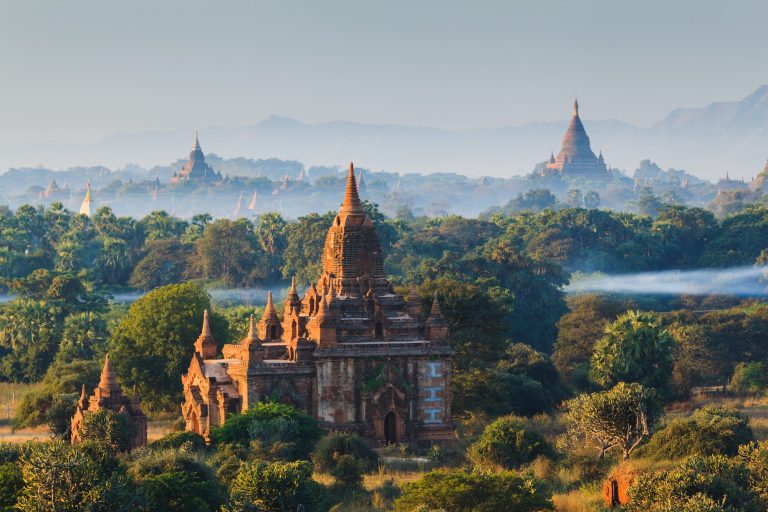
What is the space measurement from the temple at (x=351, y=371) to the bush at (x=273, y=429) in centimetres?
244

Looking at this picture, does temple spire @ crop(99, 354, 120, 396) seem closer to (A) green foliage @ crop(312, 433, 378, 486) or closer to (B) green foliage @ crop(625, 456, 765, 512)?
(A) green foliage @ crop(312, 433, 378, 486)

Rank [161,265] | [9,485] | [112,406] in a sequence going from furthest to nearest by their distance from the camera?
[161,265], [112,406], [9,485]

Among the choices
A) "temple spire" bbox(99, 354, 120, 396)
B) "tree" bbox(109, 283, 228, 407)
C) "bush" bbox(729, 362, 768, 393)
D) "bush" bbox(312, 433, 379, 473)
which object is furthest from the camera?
"bush" bbox(729, 362, 768, 393)

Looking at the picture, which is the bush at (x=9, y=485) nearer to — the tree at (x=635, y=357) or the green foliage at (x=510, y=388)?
the green foliage at (x=510, y=388)

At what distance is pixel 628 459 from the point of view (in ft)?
173

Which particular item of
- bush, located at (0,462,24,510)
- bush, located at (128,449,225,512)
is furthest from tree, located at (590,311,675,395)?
bush, located at (0,462,24,510)

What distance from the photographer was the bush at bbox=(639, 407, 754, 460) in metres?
51.8

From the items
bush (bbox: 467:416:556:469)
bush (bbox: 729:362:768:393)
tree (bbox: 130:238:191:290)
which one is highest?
tree (bbox: 130:238:191:290)

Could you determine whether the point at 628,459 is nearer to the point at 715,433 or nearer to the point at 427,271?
the point at 715,433

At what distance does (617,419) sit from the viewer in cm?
5453

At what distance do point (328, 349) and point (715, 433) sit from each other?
1483 centimetres

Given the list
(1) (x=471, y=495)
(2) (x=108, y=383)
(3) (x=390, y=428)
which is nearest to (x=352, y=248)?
(3) (x=390, y=428)

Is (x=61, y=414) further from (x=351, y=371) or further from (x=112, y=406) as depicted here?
(x=351, y=371)

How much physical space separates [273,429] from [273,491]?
1166cm
